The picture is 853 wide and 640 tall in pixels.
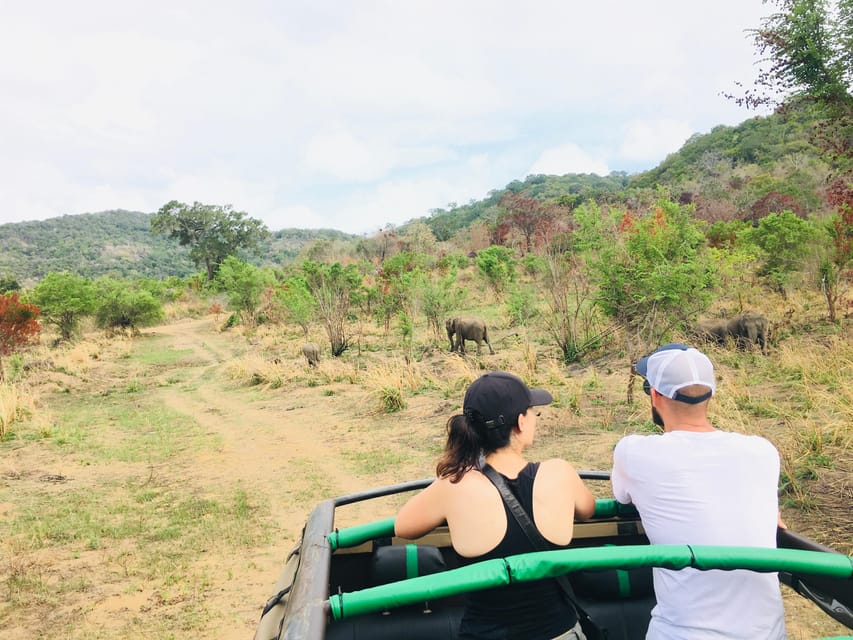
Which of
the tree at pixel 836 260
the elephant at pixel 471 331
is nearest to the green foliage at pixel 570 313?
the elephant at pixel 471 331

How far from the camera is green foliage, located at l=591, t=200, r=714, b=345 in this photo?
8055 mm

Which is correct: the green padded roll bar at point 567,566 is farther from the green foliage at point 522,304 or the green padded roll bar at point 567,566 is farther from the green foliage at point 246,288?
the green foliage at point 246,288

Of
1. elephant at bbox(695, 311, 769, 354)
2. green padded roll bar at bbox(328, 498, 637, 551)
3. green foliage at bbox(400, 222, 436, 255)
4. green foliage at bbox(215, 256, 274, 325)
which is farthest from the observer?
green foliage at bbox(400, 222, 436, 255)

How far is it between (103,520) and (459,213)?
7570 centimetres

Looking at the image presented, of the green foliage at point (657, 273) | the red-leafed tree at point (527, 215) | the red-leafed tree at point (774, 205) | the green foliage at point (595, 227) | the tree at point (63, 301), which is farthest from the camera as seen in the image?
the red-leafed tree at point (527, 215)

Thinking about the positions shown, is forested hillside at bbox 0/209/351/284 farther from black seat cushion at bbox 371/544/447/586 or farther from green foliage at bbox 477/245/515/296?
black seat cushion at bbox 371/544/447/586

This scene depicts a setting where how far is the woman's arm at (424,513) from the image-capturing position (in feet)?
6.66

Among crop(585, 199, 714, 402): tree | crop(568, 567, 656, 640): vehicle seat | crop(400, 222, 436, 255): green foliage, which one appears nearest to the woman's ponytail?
crop(568, 567, 656, 640): vehicle seat

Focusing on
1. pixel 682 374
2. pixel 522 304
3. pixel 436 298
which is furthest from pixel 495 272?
pixel 682 374

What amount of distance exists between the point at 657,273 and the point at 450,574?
23.4 ft

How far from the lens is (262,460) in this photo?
7.83 metres

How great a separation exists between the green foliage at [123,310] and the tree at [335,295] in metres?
11.0

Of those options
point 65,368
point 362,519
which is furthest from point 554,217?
point 362,519

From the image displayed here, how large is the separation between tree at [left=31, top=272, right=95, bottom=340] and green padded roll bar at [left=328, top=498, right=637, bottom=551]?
24.7m
